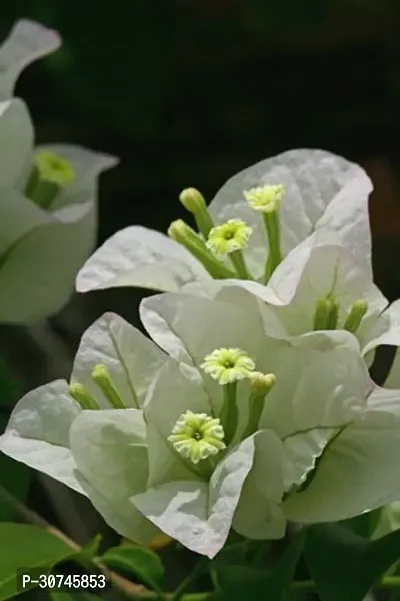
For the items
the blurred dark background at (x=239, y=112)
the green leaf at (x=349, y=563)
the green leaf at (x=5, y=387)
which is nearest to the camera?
the green leaf at (x=349, y=563)

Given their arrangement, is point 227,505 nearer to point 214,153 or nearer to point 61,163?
point 61,163

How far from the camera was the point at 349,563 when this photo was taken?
1.61 ft

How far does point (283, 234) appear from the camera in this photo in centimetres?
59

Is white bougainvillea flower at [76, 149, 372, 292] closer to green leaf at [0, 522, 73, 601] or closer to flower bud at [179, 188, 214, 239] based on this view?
flower bud at [179, 188, 214, 239]

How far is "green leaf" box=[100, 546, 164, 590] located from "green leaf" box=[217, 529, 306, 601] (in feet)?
0.15

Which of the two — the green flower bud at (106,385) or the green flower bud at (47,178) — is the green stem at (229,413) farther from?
the green flower bud at (47,178)

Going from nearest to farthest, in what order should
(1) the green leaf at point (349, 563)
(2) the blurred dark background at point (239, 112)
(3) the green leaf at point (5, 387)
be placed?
(1) the green leaf at point (349, 563) < (3) the green leaf at point (5, 387) < (2) the blurred dark background at point (239, 112)

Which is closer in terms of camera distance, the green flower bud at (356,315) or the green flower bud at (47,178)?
the green flower bud at (356,315)

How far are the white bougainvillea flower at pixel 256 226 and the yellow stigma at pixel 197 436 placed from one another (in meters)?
0.09

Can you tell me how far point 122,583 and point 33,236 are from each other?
228 mm

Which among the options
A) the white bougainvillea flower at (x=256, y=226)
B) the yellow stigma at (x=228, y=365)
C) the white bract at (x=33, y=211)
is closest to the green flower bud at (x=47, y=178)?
the white bract at (x=33, y=211)

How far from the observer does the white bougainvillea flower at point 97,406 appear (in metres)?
0.52

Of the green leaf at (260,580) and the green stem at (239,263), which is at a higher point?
the green stem at (239,263)

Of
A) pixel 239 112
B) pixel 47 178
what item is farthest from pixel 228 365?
pixel 239 112
